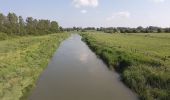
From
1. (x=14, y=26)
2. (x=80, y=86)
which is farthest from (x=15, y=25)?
(x=80, y=86)

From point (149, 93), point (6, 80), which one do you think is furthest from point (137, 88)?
point (6, 80)

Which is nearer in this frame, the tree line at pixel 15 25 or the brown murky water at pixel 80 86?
the brown murky water at pixel 80 86

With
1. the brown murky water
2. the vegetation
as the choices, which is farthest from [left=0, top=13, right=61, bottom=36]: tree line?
the brown murky water

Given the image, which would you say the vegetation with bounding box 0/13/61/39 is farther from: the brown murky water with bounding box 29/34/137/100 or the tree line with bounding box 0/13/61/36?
the brown murky water with bounding box 29/34/137/100

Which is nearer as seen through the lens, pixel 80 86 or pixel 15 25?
pixel 80 86

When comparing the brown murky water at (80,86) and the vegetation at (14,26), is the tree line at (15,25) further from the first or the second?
the brown murky water at (80,86)

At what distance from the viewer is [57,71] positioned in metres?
20.8

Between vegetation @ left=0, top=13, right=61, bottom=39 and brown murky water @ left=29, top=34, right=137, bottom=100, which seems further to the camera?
vegetation @ left=0, top=13, right=61, bottom=39

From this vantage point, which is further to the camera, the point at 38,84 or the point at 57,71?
the point at 57,71

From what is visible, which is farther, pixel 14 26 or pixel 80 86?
pixel 14 26

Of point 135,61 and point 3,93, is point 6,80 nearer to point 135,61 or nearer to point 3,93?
point 3,93

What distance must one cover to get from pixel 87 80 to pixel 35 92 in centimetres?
440

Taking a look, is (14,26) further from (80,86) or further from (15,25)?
(80,86)

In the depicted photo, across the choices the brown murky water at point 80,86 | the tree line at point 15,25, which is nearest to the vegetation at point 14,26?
the tree line at point 15,25
